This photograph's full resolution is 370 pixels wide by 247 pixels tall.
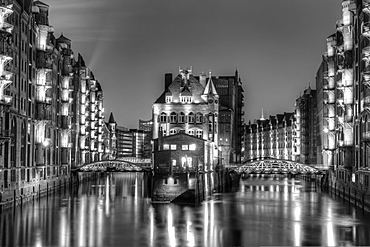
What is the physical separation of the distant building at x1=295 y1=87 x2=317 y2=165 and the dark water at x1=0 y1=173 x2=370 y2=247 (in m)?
58.7

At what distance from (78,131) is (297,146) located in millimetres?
64762

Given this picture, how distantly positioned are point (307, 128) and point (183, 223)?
93.1m

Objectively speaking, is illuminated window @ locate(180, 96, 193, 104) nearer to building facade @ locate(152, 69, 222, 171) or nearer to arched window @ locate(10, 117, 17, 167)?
building facade @ locate(152, 69, 222, 171)

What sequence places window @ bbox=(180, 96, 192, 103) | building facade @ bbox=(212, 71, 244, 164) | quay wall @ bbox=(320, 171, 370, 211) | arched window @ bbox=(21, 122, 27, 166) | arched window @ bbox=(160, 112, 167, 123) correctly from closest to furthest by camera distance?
quay wall @ bbox=(320, 171, 370, 211)
arched window @ bbox=(21, 122, 27, 166)
arched window @ bbox=(160, 112, 167, 123)
window @ bbox=(180, 96, 192, 103)
building facade @ bbox=(212, 71, 244, 164)

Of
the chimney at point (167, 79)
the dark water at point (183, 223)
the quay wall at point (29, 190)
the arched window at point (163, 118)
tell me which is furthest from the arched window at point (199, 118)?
the dark water at point (183, 223)

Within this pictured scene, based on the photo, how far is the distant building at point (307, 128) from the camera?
135625 millimetres

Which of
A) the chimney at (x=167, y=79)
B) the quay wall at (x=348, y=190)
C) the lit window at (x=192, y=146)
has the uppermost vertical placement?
the chimney at (x=167, y=79)

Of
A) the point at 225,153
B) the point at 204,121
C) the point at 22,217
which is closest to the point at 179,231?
the point at 22,217

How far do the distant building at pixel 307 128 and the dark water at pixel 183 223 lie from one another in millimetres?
58677

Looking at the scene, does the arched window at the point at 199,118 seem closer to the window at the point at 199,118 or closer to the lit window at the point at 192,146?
the window at the point at 199,118

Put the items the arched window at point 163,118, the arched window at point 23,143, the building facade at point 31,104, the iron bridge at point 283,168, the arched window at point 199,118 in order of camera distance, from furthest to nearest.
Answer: the arched window at point 199,118, the arched window at point 163,118, the iron bridge at point 283,168, the arched window at point 23,143, the building facade at point 31,104

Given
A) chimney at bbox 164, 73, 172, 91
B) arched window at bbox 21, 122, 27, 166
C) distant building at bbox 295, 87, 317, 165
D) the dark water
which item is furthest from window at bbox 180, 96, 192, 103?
arched window at bbox 21, 122, 27, 166

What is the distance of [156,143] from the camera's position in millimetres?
85250

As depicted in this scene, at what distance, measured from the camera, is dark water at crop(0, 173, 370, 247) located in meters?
46.6
